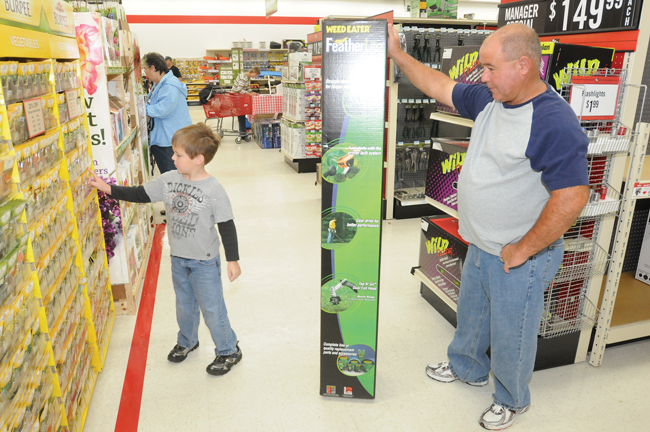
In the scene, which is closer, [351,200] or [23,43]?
[23,43]

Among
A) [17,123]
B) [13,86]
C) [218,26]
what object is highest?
[218,26]

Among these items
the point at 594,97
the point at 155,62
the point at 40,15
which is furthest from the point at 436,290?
the point at 155,62

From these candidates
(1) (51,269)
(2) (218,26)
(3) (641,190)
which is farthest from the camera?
(2) (218,26)

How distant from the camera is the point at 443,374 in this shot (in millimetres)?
2529

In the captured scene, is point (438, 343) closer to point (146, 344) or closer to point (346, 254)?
point (346, 254)

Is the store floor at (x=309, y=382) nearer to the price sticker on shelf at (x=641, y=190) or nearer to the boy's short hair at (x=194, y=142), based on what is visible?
the price sticker on shelf at (x=641, y=190)

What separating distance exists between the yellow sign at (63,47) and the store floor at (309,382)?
5.53 ft

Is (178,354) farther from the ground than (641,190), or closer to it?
closer to it

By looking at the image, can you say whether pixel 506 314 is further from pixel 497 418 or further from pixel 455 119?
pixel 455 119

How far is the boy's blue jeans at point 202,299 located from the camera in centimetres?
241

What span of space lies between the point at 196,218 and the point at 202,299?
45 centimetres

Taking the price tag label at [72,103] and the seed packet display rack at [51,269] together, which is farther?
the price tag label at [72,103]

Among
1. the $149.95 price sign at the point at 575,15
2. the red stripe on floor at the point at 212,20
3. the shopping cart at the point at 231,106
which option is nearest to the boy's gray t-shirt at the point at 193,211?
the $149.95 price sign at the point at 575,15

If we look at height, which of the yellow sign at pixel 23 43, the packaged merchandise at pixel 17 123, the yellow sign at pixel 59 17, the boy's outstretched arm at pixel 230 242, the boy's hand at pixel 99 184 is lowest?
the boy's outstretched arm at pixel 230 242
